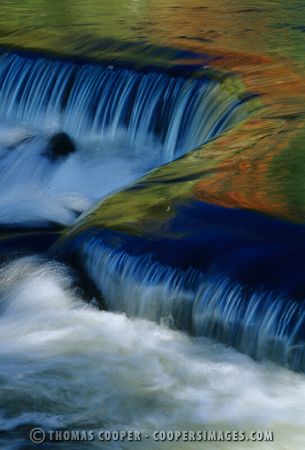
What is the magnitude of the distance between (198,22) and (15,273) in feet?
23.2

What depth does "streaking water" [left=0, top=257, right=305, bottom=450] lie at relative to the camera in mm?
7004

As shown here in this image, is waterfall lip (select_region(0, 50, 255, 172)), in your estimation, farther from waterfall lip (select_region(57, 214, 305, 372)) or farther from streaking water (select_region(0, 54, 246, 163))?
waterfall lip (select_region(57, 214, 305, 372))

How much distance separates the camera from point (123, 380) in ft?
24.5

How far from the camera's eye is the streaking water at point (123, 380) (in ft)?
23.0

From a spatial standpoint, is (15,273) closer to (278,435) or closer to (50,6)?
(278,435)

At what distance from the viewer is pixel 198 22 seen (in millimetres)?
15188

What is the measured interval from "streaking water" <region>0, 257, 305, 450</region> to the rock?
478 cm

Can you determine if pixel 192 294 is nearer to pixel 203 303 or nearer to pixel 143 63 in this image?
pixel 203 303

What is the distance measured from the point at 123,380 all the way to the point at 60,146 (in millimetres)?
5984

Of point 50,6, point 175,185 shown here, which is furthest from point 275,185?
point 50,6

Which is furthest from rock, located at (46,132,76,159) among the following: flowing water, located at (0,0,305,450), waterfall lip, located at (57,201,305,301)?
waterfall lip, located at (57,201,305,301)

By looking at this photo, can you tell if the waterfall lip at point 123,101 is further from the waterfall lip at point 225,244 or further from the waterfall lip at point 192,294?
the waterfall lip at point 192,294

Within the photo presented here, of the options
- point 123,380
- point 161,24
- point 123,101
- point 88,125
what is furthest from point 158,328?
point 161,24

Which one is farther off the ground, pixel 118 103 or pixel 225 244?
pixel 225 244
